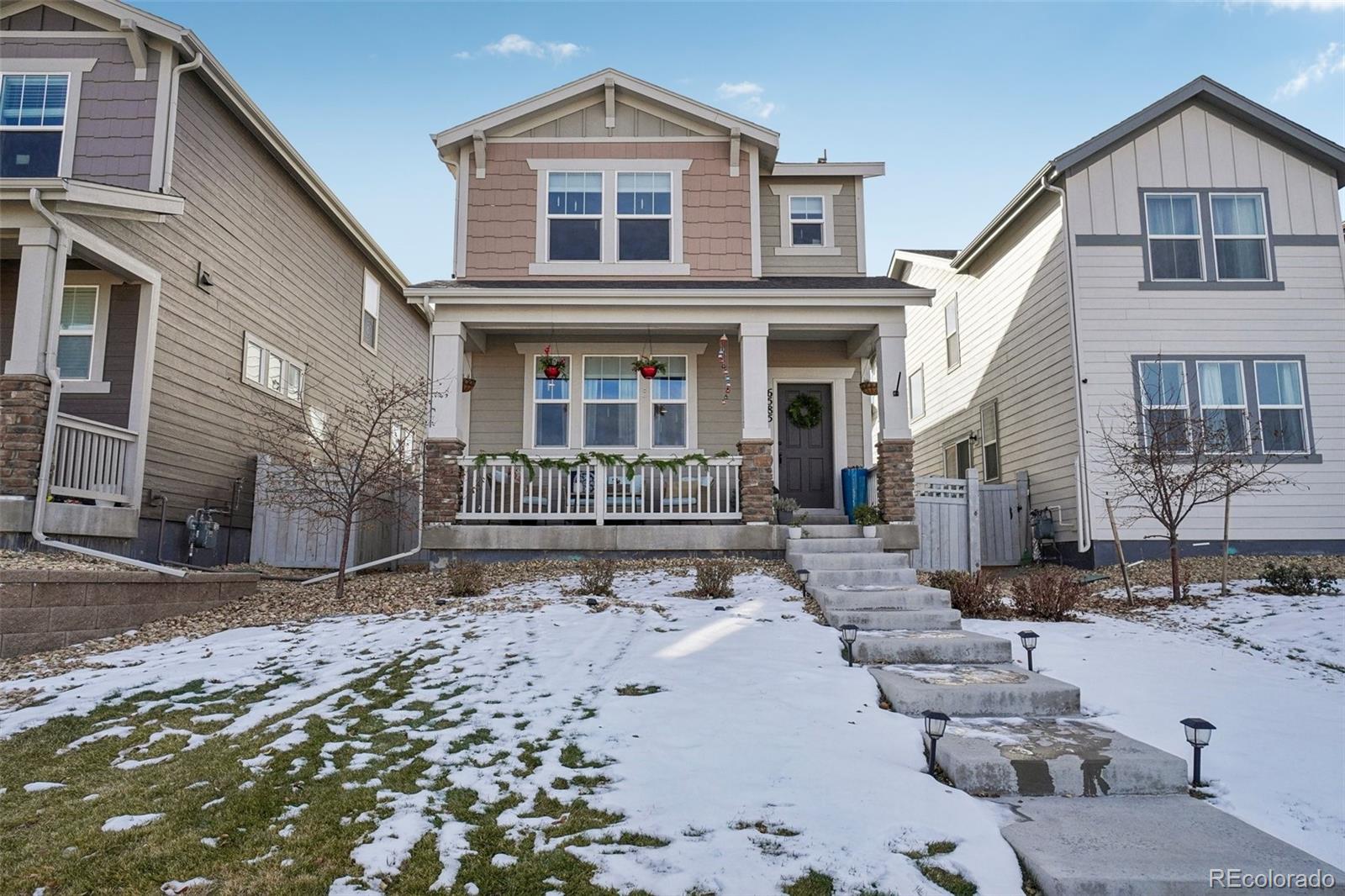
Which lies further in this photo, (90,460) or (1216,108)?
(1216,108)

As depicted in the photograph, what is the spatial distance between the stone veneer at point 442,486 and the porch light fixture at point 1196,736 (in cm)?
854

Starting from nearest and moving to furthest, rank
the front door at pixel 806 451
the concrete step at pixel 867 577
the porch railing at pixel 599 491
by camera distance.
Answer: the concrete step at pixel 867 577, the porch railing at pixel 599 491, the front door at pixel 806 451

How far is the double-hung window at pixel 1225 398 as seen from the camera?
11.9 metres

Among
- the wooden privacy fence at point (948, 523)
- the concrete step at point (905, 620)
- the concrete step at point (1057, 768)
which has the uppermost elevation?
the wooden privacy fence at point (948, 523)

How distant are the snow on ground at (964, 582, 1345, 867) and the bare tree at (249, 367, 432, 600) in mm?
6599

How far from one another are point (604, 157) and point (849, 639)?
9.36 m

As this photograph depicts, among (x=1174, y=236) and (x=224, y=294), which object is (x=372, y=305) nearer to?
(x=224, y=294)

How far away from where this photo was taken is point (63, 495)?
845 centimetres

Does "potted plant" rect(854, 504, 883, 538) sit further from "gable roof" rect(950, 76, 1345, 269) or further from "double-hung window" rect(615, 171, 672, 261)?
"gable roof" rect(950, 76, 1345, 269)

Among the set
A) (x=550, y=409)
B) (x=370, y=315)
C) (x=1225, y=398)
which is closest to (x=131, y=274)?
(x=550, y=409)

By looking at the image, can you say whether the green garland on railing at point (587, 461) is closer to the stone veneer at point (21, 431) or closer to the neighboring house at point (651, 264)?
the neighboring house at point (651, 264)

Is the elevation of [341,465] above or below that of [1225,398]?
below

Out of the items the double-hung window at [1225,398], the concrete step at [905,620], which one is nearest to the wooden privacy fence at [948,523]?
the double-hung window at [1225,398]

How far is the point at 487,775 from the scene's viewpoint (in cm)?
401
